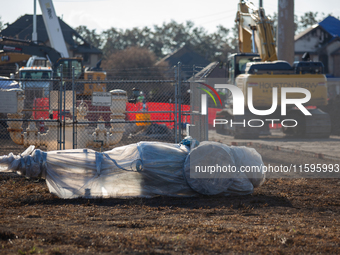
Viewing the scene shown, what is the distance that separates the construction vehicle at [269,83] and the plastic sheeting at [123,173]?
9.91m

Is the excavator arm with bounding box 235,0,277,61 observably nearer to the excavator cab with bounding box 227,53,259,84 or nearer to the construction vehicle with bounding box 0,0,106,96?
the excavator cab with bounding box 227,53,259,84

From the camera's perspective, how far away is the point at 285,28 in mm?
24625

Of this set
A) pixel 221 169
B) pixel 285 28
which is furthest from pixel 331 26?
pixel 221 169

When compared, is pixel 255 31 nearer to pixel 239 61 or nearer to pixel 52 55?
pixel 239 61

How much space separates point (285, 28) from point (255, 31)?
4.96 meters

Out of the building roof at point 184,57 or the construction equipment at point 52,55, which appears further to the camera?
the building roof at point 184,57

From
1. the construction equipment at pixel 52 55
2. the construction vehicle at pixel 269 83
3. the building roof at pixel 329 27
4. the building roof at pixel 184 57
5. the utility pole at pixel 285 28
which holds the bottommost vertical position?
the construction vehicle at pixel 269 83

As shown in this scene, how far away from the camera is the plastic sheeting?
7301 mm

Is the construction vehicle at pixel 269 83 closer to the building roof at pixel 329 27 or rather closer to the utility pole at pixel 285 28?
the utility pole at pixel 285 28

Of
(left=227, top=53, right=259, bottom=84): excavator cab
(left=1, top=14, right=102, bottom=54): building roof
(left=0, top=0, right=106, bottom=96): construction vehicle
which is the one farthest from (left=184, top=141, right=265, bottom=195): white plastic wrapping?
(left=1, top=14, right=102, bottom=54): building roof

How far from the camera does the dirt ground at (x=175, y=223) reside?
4398mm

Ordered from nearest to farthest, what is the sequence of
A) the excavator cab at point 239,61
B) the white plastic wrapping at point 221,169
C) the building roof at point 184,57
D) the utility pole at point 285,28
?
the white plastic wrapping at point 221,169 → the excavator cab at point 239,61 → the utility pole at point 285,28 → the building roof at point 184,57

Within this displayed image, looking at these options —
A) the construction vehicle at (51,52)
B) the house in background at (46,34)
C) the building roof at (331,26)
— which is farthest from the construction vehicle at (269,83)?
the house in background at (46,34)

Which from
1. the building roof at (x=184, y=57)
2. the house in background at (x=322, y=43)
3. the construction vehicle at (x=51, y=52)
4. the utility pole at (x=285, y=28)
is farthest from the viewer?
the building roof at (x=184, y=57)
